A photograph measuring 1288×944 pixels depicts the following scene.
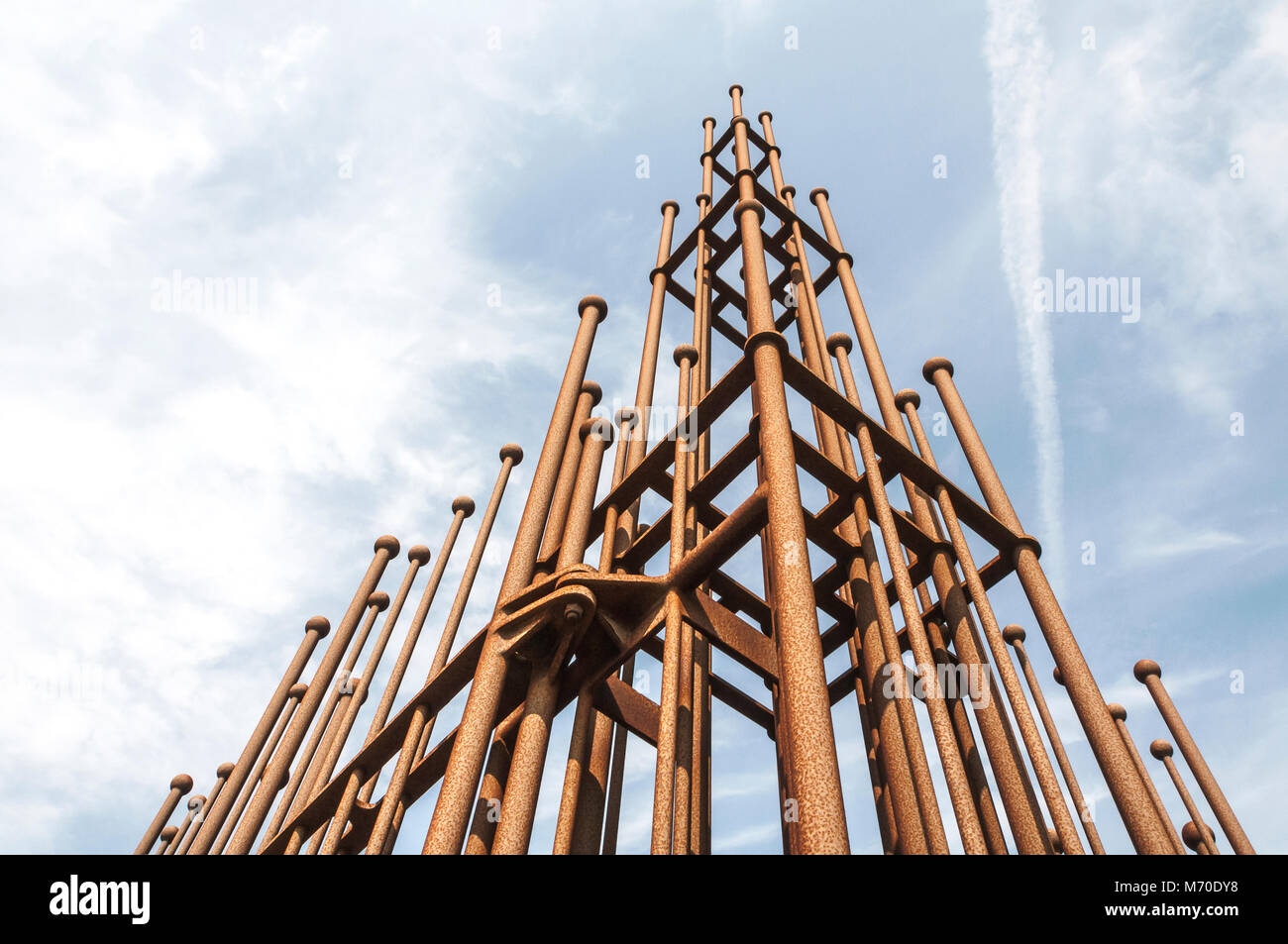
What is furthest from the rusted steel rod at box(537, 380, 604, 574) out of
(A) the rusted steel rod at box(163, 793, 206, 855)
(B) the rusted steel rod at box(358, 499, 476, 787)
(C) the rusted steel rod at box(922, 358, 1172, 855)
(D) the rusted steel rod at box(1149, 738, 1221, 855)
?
(D) the rusted steel rod at box(1149, 738, 1221, 855)

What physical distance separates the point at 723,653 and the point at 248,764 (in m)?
4.50

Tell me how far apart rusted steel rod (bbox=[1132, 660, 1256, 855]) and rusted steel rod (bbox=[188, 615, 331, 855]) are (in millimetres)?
7610

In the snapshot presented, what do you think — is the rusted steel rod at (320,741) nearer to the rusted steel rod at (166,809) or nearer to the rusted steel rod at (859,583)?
the rusted steel rod at (166,809)

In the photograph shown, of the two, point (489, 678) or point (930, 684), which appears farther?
point (489, 678)

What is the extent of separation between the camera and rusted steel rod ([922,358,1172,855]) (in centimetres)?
374

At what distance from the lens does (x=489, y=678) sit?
412 cm

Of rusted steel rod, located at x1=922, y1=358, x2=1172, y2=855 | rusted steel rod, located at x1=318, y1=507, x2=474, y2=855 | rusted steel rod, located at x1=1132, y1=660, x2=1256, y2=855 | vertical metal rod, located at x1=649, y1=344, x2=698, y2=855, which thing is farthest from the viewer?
rusted steel rod, located at x1=1132, y1=660, x2=1256, y2=855

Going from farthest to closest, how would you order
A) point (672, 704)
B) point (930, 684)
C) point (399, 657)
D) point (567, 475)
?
1. point (399, 657)
2. point (567, 475)
3. point (930, 684)
4. point (672, 704)

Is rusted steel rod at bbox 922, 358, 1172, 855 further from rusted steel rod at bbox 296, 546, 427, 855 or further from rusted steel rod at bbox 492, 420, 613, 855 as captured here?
rusted steel rod at bbox 296, 546, 427, 855

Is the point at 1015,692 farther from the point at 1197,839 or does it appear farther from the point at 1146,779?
the point at 1197,839

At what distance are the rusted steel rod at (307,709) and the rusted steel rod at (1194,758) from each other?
7.03 meters

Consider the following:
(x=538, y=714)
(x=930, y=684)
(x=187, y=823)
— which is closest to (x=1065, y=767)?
(x=930, y=684)

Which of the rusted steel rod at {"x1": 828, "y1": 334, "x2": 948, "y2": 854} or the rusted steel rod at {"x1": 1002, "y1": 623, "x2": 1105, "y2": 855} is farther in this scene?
the rusted steel rod at {"x1": 1002, "y1": 623, "x2": 1105, "y2": 855}
